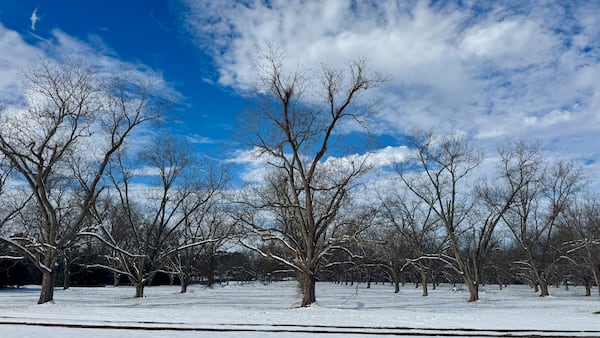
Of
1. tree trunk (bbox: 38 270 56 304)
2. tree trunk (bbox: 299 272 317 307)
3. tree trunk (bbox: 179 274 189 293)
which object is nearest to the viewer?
tree trunk (bbox: 299 272 317 307)

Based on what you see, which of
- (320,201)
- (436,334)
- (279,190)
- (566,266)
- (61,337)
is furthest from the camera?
(566,266)

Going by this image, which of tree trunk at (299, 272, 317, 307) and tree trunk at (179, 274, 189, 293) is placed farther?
tree trunk at (179, 274, 189, 293)

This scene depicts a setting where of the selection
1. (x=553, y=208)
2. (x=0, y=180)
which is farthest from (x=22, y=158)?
(x=553, y=208)

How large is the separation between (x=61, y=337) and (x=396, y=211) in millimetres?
40222

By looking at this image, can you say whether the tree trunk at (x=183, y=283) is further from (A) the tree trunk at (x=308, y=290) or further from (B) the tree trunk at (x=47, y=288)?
(A) the tree trunk at (x=308, y=290)

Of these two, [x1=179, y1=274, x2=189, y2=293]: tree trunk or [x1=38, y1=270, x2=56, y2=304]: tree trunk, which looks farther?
[x1=179, y1=274, x2=189, y2=293]: tree trunk

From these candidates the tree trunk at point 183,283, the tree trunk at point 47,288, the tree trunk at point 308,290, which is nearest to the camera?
the tree trunk at point 308,290

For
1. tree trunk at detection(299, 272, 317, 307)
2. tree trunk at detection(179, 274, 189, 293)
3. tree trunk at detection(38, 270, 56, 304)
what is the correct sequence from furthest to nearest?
1. tree trunk at detection(179, 274, 189, 293)
2. tree trunk at detection(38, 270, 56, 304)
3. tree trunk at detection(299, 272, 317, 307)

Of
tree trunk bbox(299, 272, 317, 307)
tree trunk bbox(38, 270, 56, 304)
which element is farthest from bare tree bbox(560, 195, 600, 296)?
tree trunk bbox(38, 270, 56, 304)

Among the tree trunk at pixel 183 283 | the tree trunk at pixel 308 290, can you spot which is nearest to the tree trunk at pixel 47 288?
the tree trunk at pixel 308 290

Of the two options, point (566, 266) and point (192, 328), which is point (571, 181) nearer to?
point (566, 266)

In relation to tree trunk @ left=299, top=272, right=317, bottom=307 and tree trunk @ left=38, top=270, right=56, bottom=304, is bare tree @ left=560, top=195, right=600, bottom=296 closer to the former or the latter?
tree trunk @ left=299, top=272, right=317, bottom=307

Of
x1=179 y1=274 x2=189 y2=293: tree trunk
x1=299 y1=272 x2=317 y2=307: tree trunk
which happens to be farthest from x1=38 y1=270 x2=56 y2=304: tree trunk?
x1=179 y1=274 x2=189 y2=293: tree trunk

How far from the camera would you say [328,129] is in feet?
76.5
